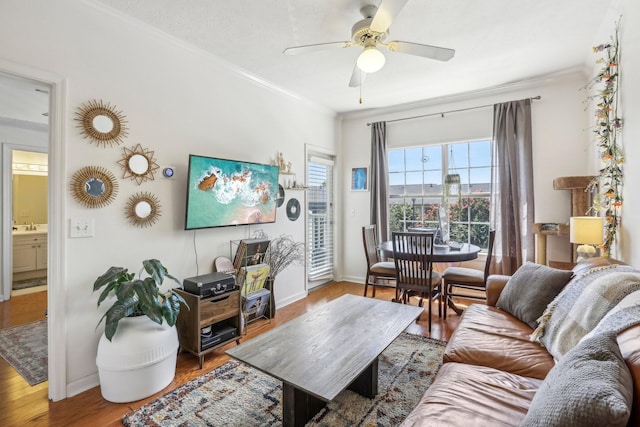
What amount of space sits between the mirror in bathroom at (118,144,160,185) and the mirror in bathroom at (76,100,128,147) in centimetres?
12

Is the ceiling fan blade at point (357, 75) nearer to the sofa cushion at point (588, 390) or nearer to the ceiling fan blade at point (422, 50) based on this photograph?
the ceiling fan blade at point (422, 50)

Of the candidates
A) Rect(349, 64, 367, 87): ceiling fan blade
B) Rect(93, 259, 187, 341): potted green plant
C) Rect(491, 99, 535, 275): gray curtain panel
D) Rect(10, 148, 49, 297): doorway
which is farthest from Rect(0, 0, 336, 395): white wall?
Rect(10, 148, 49, 297): doorway

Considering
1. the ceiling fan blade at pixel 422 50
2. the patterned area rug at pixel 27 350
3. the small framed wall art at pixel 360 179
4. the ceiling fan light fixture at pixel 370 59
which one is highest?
the ceiling fan blade at pixel 422 50

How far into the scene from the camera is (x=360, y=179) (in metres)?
4.92

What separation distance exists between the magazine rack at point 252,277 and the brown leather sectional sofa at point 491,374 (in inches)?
76.4

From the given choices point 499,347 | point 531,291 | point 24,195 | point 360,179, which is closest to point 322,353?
point 499,347

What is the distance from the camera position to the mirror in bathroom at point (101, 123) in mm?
2122

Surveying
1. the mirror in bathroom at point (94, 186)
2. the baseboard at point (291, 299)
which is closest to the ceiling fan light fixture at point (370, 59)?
the mirror in bathroom at point (94, 186)

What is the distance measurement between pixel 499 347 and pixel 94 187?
2859mm

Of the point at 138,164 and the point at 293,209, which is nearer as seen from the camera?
the point at 138,164

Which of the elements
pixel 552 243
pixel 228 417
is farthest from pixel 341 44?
pixel 552 243

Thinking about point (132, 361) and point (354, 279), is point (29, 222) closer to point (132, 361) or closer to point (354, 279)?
point (132, 361)

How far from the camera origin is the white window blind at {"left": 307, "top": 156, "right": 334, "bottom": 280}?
14.9 feet

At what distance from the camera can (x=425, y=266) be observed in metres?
3.17
